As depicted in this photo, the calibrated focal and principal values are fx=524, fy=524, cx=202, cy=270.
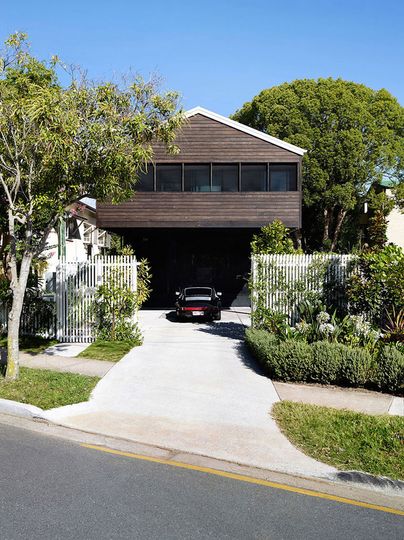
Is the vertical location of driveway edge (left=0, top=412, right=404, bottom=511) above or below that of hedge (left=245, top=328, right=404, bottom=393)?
below

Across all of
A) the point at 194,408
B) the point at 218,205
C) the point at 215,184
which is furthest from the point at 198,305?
the point at 194,408

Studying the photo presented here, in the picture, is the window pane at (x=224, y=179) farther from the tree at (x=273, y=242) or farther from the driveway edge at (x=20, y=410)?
the driveway edge at (x=20, y=410)

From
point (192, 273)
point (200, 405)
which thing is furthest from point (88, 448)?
point (192, 273)

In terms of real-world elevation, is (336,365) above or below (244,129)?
below

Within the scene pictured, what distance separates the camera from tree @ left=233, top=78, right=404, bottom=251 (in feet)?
109

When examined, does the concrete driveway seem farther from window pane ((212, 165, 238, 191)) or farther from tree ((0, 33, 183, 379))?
window pane ((212, 165, 238, 191))

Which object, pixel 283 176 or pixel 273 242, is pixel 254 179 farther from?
pixel 273 242

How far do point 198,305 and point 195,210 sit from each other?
14.4 feet

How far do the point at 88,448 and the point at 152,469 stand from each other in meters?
1.07

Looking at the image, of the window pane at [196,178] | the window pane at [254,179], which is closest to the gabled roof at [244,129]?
the window pane at [254,179]

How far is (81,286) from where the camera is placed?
14.2 meters

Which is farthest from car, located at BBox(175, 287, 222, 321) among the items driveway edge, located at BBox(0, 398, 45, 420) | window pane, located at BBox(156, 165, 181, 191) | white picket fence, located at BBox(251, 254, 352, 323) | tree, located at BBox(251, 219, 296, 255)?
driveway edge, located at BBox(0, 398, 45, 420)

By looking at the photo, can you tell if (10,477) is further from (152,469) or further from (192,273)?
(192,273)

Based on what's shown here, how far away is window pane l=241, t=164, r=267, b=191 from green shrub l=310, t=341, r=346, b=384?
1275 cm
